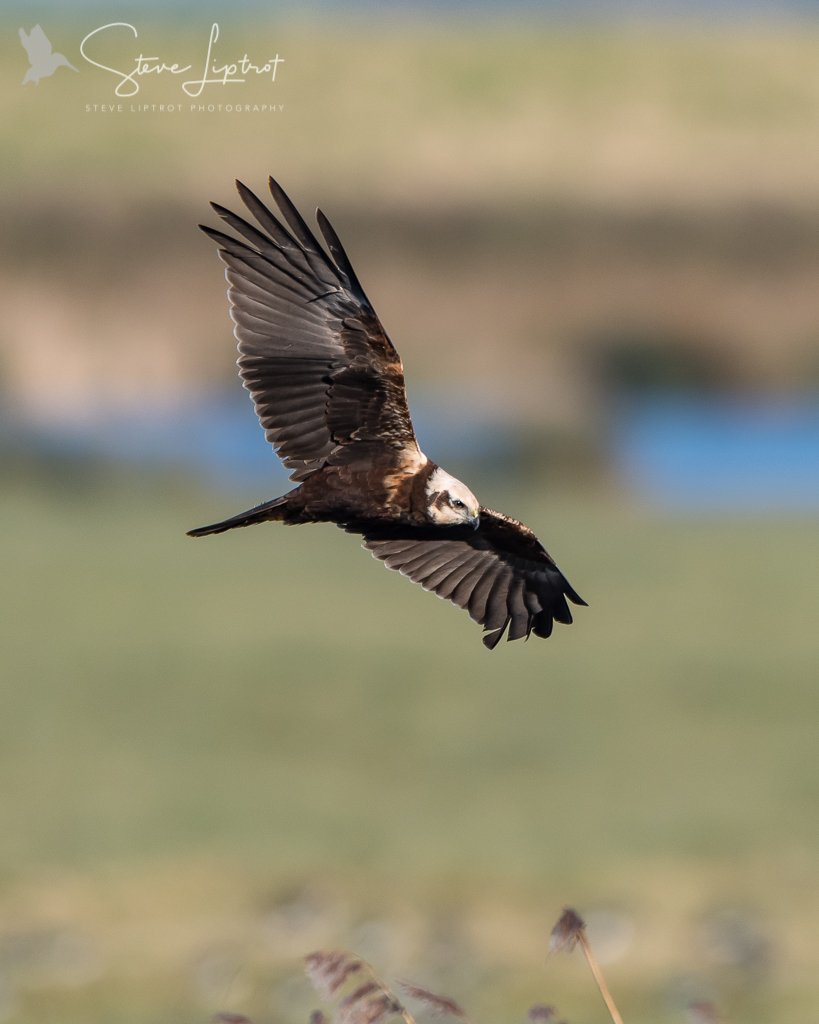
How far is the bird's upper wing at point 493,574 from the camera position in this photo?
5613 mm

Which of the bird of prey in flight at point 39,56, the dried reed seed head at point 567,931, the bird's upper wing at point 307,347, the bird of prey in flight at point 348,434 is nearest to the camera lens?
the dried reed seed head at point 567,931

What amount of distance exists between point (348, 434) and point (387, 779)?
9119mm

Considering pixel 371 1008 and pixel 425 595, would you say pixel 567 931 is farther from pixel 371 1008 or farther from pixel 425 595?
pixel 425 595

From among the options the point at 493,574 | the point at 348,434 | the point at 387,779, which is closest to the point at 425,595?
the point at 387,779

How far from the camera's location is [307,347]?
16.8ft

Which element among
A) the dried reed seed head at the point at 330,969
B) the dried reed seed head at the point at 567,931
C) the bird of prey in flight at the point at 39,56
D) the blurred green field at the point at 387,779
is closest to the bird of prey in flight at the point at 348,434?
the dried reed seed head at the point at 330,969

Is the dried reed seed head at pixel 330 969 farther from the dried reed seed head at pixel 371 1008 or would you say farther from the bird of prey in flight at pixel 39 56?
the bird of prey in flight at pixel 39 56

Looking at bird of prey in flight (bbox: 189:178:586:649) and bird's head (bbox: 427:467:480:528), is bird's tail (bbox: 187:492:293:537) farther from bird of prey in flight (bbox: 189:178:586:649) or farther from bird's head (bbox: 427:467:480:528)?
bird's head (bbox: 427:467:480:528)

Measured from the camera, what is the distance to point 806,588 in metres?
20.1

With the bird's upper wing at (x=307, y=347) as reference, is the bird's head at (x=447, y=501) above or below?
below

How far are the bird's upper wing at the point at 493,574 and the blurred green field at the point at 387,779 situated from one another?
450cm

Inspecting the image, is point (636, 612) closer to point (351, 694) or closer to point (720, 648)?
point (720, 648)

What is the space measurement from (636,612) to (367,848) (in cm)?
739

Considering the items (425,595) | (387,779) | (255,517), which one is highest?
(425,595)
